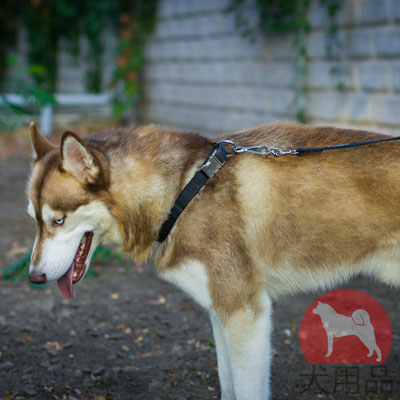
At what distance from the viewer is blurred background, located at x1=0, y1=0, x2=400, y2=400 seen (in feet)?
10.7

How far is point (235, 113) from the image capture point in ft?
25.9

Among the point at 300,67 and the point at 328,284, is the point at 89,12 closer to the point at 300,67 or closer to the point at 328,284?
the point at 300,67

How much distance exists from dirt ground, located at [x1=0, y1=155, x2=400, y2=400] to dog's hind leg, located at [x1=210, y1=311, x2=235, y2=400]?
0.21 metres

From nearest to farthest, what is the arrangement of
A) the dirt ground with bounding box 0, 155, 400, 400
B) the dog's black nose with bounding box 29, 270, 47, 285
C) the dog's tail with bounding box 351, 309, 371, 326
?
1. the dog's black nose with bounding box 29, 270, 47, 285
2. the dirt ground with bounding box 0, 155, 400, 400
3. the dog's tail with bounding box 351, 309, 371, 326

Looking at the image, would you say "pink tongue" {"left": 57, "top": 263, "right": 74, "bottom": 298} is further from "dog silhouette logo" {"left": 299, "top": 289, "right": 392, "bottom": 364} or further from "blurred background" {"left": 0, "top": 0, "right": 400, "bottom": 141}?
"blurred background" {"left": 0, "top": 0, "right": 400, "bottom": 141}

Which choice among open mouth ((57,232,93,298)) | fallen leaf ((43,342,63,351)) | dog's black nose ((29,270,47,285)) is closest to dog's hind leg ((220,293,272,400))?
open mouth ((57,232,93,298))

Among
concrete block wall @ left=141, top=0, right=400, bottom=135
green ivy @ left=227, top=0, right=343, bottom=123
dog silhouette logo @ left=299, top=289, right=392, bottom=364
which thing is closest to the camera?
dog silhouette logo @ left=299, top=289, right=392, bottom=364

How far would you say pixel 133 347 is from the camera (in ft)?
11.9

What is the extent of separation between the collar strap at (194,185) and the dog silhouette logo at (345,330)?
154cm

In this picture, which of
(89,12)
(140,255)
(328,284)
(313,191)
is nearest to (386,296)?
(328,284)

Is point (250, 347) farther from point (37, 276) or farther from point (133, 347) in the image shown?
point (133, 347)

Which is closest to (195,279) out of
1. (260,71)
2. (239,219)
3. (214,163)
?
(239,219)

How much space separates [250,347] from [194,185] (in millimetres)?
850

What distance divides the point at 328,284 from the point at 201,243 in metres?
0.74
